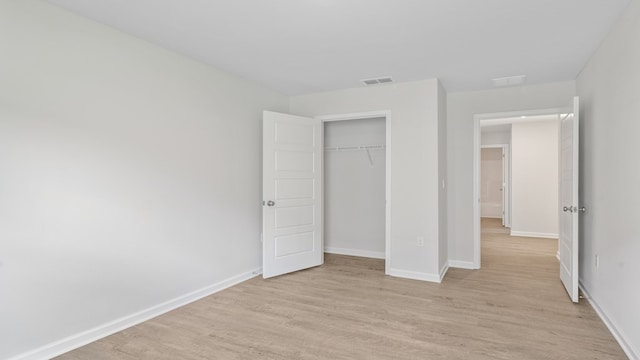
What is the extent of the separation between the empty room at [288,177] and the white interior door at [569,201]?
0.04 m

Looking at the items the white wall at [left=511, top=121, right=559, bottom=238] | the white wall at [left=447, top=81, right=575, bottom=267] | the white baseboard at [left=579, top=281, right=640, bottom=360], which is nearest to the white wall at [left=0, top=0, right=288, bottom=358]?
the white wall at [left=447, top=81, right=575, bottom=267]

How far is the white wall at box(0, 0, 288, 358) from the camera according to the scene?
219cm

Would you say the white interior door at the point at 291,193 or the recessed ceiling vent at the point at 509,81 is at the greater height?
the recessed ceiling vent at the point at 509,81

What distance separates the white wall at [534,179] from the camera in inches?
278

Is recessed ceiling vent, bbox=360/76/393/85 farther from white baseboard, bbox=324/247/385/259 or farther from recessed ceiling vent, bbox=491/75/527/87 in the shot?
white baseboard, bbox=324/247/385/259

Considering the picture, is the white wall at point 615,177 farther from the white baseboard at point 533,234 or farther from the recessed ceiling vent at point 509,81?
the white baseboard at point 533,234

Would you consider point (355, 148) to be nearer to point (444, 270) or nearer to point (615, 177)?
point (444, 270)

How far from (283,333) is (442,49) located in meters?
2.83

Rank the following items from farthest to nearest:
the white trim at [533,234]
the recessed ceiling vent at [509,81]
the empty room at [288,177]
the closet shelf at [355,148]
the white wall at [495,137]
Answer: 1. the white wall at [495,137]
2. the white trim at [533,234]
3. the closet shelf at [355,148]
4. the recessed ceiling vent at [509,81]
5. the empty room at [288,177]

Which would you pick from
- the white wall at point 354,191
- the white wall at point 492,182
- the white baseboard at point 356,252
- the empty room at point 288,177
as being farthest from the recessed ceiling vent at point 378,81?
the white wall at point 492,182

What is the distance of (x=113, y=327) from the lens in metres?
2.69

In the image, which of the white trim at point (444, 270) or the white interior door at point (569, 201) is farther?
the white trim at point (444, 270)

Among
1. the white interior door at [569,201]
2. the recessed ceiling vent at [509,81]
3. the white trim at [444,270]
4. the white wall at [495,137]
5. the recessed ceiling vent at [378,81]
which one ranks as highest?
the recessed ceiling vent at [378,81]

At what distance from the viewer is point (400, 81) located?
4152mm
